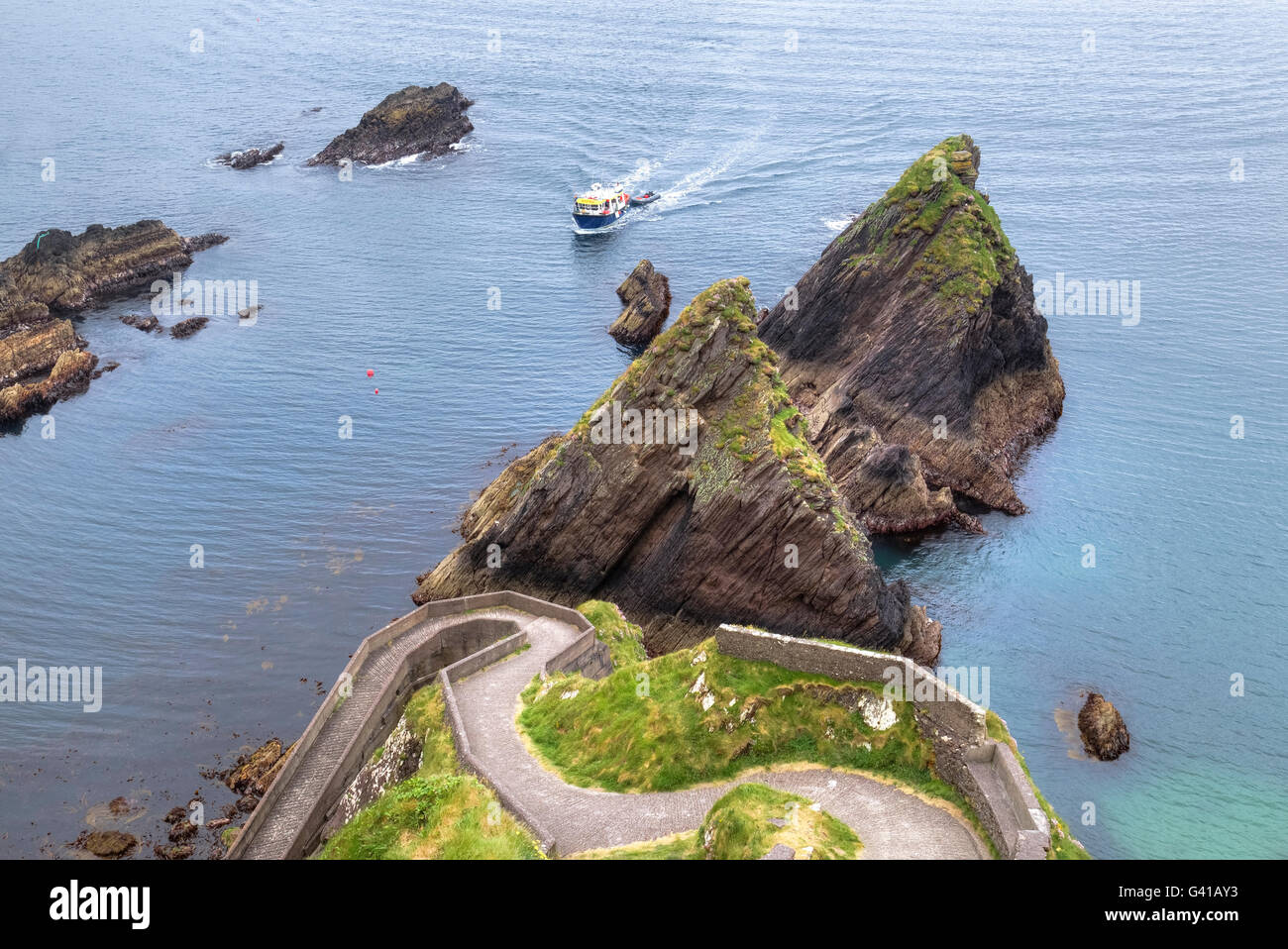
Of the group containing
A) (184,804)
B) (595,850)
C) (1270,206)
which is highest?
(1270,206)

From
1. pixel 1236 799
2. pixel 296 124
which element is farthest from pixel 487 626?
pixel 296 124

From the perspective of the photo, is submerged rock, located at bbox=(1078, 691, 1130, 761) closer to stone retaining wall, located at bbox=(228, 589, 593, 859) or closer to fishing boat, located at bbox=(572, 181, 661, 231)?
stone retaining wall, located at bbox=(228, 589, 593, 859)

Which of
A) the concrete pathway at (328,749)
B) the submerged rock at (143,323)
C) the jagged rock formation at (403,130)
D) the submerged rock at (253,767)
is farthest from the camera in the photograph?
the jagged rock formation at (403,130)

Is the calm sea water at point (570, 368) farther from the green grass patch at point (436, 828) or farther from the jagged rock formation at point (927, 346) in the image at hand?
the green grass patch at point (436, 828)

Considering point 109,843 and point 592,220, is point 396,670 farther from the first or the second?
point 592,220

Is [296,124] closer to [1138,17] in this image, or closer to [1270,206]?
[1270,206]

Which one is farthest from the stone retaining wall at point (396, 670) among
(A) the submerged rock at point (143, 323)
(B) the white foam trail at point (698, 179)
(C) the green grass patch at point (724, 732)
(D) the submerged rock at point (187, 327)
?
(B) the white foam trail at point (698, 179)

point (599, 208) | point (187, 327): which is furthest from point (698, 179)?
point (187, 327)
